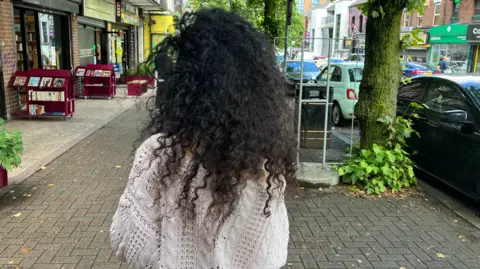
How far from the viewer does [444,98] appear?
582 centimetres

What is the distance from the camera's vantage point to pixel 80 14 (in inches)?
503

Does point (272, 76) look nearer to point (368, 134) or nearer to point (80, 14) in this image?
point (368, 134)

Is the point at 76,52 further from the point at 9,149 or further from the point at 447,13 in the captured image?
the point at 447,13

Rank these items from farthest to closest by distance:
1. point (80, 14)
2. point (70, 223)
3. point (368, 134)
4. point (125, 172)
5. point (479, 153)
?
point (80, 14), point (125, 172), point (368, 134), point (479, 153), point (70, 223)

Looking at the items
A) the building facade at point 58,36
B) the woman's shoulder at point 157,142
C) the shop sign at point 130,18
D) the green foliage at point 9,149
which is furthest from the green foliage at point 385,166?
the shop sign at point 130,18

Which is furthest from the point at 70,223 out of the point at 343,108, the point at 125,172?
the point at 343,108

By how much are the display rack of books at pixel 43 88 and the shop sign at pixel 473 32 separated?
1046 inches

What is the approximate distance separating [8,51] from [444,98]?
339 inches

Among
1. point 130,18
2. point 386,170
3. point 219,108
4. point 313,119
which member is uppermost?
point 130,18

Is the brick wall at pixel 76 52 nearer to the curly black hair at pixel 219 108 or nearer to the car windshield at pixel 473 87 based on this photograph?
the car windshield at pixel 473 87

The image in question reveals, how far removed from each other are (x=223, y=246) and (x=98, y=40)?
1687cm

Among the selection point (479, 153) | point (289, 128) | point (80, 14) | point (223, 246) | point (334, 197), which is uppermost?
point (80, 14)

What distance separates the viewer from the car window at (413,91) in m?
A: 6.44

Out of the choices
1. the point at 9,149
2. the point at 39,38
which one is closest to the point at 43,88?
the point at 39,38
